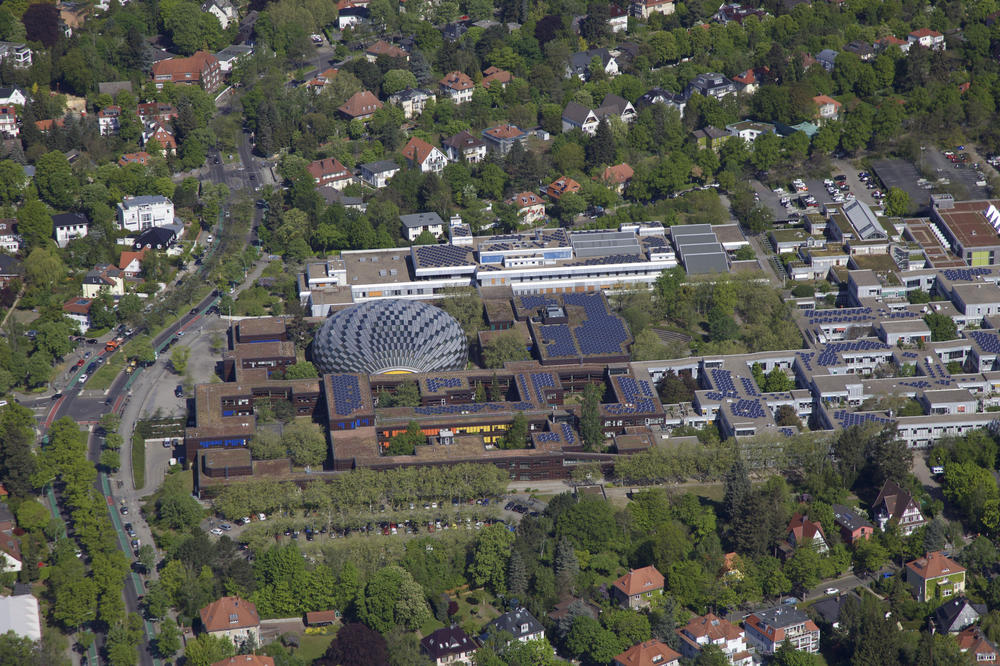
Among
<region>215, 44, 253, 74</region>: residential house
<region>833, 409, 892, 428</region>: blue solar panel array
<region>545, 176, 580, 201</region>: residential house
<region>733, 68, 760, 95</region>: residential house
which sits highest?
<region>215, 44, 253, 74</region>: residential house

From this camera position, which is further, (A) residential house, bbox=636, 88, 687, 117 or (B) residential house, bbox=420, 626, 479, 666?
(A) residential house, bbox=636, 88, 687, 117

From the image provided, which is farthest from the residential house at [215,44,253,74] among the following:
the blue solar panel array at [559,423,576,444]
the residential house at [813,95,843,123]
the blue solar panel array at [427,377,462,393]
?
the blue solar panel array at [559,423,576,444]

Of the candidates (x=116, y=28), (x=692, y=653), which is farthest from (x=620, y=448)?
(x=116, y=28)

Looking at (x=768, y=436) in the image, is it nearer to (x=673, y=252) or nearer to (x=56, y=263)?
(x=673, y=252)

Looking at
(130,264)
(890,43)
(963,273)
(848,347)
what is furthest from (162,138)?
(890,43)

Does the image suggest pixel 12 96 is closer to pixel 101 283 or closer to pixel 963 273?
pixel 101 283

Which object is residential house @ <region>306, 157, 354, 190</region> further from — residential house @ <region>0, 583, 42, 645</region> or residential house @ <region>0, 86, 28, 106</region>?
residential house @ <region>0, 583, 42, 645</region>

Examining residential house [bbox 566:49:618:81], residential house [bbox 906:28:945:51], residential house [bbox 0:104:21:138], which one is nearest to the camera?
residential house [bbox 0:104:21:138]
